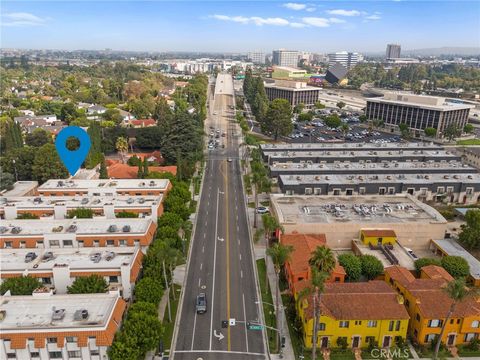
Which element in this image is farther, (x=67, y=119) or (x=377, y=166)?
(x=67, y=119)

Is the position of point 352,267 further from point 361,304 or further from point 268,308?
point 268,308

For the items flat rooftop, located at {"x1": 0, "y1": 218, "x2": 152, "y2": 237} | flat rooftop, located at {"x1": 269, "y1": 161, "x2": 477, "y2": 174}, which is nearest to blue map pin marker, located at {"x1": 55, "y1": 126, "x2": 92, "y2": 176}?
flat rooftop, located at {"x1": 0, "y1": 218, "x2": 152, "y2": 237}

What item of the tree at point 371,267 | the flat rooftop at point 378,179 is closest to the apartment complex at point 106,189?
the flat rooftop at point 378,179

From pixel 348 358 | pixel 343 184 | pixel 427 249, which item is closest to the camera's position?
pixel 348 358

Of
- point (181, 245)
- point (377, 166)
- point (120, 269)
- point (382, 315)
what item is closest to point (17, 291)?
point (120, 269)

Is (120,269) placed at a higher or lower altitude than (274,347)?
higher

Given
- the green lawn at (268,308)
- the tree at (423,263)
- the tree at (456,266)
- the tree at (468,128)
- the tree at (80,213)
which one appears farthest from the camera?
the tree at (468,128)

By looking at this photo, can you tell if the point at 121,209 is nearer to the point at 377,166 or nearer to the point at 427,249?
the point at 427,249

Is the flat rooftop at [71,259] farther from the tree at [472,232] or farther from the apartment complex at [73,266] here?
the tree at [472,232]
